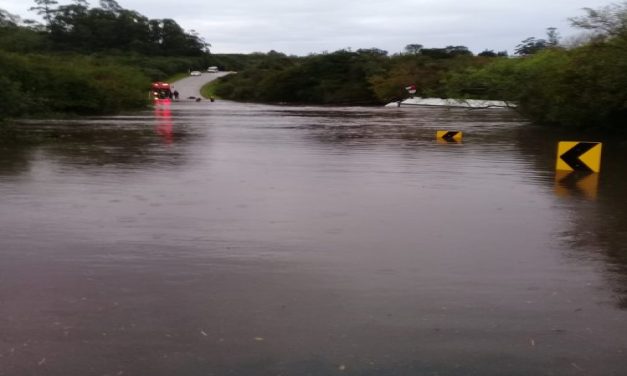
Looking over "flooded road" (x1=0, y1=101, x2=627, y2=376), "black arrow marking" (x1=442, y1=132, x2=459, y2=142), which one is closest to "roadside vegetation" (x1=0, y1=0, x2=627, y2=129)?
"black arrow marking" (x1=442, y1=132, x2=459, y2=142)

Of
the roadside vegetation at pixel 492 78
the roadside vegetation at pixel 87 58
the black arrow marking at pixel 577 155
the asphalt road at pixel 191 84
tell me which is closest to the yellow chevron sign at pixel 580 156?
the black arrow marking at pixel 577 155

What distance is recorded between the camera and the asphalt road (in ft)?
273

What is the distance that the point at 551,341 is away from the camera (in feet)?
15.0

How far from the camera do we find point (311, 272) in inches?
241

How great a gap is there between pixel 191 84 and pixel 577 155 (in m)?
86.5

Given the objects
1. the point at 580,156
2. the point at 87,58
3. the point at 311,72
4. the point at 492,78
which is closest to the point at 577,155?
the point at 580,156

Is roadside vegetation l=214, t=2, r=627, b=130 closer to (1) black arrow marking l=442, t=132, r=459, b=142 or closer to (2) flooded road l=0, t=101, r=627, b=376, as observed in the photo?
(1) black arrow marking l=442, t=132, r=459, b=142

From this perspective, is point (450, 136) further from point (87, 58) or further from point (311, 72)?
point (311, 72)

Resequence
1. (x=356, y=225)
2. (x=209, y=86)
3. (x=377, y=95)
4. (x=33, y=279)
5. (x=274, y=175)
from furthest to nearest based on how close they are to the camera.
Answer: (x=209, y=86)
(x=377, y=95)
(x=274, y=175)
(x=356, y=225)
(x=33, y=279)

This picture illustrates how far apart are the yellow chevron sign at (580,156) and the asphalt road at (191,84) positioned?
225 ft

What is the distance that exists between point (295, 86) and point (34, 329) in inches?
2831

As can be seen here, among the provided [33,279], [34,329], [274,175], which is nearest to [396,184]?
[274,175]

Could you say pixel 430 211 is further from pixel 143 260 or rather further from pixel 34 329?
pixel 34 329

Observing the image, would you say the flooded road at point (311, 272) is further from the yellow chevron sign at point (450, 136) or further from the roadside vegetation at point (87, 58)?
→ the roadside vegetation at point (87, 58)
